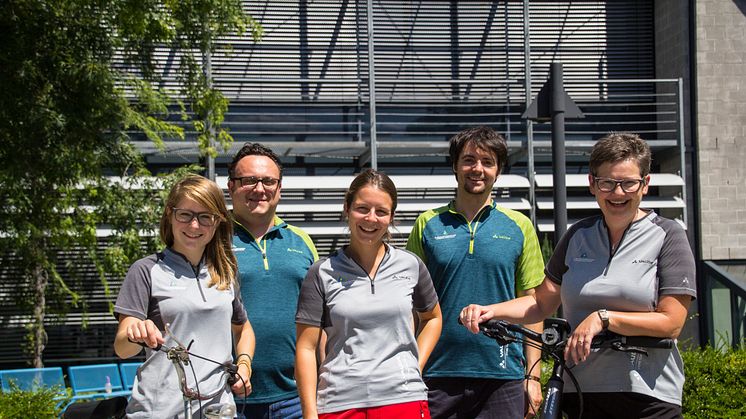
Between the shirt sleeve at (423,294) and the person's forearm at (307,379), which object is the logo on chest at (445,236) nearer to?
the shirt sleeve at (423,294)

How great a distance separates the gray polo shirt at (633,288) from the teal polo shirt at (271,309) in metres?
1.35

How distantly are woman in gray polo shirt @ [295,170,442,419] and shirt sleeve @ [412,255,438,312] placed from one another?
1.7 inches

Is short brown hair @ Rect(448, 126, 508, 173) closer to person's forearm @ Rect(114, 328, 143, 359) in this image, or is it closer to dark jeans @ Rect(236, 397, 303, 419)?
dark jeans @ Rect(236, 397, 303, 419)

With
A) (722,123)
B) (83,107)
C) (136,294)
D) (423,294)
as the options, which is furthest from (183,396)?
(722,123)

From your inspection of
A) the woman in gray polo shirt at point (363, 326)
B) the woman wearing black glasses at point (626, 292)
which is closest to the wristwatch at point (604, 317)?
the woman wearing black glasses at point (626, 292)

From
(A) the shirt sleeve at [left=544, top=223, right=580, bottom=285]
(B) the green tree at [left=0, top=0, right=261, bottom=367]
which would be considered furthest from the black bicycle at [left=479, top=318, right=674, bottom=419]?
(B) the green tree at [left=0, top=0, right=261, bottom=367]

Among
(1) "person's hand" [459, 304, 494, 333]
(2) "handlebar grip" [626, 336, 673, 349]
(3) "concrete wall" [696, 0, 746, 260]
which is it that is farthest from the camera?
(3) "concrete wall" [696, 0, 746, 260]

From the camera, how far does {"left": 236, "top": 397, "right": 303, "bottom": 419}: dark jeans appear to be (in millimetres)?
4344

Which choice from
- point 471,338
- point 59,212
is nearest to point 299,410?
point 471,338

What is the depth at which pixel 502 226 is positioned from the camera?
4.65 m

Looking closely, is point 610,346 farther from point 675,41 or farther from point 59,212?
point 675,41

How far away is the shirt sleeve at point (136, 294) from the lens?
3646 millimetres

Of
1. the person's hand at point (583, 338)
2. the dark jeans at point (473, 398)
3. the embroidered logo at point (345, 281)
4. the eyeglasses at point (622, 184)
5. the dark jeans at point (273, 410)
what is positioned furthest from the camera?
the dark jeans at point (473, 398)

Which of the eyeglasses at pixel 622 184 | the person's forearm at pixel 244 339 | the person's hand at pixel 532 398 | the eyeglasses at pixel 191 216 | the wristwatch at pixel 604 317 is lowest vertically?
the person's hand at pixel 532 398
